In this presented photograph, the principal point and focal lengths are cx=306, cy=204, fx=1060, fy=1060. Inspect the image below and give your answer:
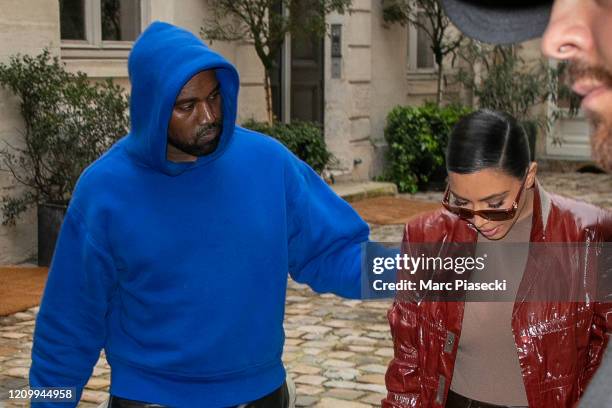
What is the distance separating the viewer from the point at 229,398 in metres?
3.34

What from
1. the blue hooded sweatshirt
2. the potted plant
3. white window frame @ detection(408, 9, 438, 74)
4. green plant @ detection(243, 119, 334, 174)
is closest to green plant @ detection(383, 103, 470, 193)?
white window frame @ detection(408, 9, 438, 74)

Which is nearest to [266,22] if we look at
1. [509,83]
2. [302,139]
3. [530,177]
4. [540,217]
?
[302,139]

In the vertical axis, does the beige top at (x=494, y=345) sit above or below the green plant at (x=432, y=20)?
below

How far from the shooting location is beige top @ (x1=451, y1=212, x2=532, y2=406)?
3475 mm

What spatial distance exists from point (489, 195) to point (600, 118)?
2548 millimetres

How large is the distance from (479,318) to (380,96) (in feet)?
40.0

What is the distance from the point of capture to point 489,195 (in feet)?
11.7

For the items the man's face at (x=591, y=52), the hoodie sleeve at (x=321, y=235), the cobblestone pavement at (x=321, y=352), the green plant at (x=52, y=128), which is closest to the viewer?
the man's face at (x=591, y=52)

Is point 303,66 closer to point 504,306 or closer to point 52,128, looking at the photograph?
point 52,128

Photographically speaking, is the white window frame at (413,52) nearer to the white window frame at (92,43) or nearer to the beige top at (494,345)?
the white window frame at (92,43)

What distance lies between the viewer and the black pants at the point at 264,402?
3.31 metres

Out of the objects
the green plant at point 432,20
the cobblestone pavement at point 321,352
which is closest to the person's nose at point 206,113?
the cobblestone pavement at point 321,352

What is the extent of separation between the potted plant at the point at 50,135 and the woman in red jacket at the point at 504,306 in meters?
6.06

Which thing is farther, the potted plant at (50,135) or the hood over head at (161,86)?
the potted plant at (50,135)
